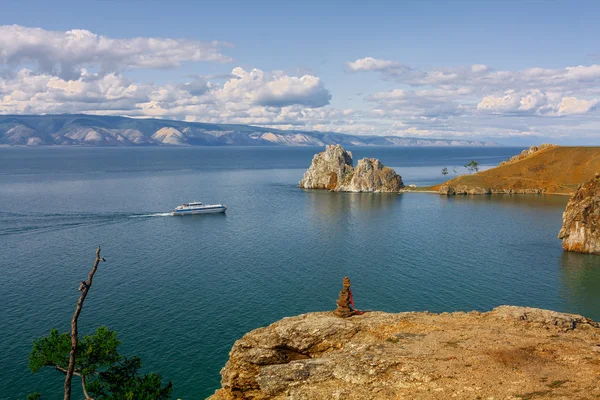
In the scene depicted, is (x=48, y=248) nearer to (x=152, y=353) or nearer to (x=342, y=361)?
(x=152, y=353)

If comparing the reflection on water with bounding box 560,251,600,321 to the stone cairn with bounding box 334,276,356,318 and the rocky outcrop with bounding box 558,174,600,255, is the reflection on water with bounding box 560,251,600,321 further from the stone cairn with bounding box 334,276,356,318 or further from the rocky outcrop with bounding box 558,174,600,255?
the stone cairn with bounding box 334,276,356,318

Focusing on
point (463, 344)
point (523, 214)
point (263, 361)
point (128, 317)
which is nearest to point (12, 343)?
point (128, 317)

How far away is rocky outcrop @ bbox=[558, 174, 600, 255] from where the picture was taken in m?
104

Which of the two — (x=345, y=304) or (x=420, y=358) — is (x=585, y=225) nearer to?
(x=345, y=304)

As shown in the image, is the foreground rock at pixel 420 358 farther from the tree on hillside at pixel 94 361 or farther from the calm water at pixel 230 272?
the calm water at pixel 230 272

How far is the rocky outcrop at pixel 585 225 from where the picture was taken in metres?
104

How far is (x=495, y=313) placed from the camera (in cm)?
3912

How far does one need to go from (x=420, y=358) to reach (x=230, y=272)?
219 ft

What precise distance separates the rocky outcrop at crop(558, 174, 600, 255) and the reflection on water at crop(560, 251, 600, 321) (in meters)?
2.45

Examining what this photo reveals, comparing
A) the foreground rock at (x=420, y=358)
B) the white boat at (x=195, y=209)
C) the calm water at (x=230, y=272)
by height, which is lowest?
the calm water at (x=230, y=272)

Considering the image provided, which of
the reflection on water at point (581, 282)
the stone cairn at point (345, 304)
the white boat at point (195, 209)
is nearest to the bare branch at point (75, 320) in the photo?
the stone cairn at point (345, 304)

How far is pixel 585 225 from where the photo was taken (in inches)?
4124

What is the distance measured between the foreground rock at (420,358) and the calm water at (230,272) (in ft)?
71.2

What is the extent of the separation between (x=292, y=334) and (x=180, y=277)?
58.8 meters
